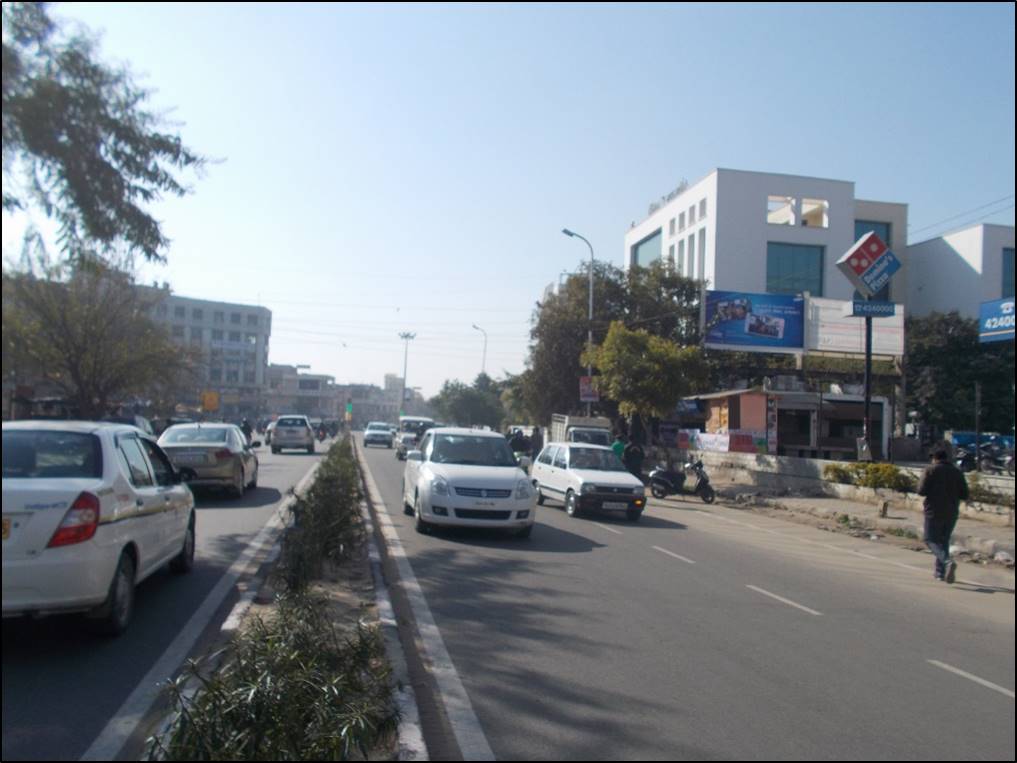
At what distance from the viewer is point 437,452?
1388 cm

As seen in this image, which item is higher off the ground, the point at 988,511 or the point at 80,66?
the point at 80,66

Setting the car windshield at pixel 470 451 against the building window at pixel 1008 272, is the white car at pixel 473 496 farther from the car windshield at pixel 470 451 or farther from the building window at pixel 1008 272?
the building window at pixel 1008 272

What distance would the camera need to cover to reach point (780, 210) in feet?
200

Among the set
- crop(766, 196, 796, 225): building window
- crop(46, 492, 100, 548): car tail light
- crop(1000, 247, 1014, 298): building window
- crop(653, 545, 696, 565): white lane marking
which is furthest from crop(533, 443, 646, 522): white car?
crop(1000, 247, 1014, 298): building window

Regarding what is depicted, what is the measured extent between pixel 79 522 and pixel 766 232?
56.4m

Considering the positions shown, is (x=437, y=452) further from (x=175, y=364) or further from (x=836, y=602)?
(x=175, y=364)

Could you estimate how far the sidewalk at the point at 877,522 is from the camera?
1322 cm

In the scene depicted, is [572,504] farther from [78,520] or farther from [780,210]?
[780,210]

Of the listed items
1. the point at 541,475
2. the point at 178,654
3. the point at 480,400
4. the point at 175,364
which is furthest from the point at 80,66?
the point at 480,400

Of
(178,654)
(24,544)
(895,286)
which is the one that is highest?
(895,286)

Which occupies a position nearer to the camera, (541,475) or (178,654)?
(178,654)

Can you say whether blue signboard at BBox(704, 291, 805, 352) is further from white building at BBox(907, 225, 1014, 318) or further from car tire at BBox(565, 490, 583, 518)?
white building at BBox(907, 225, 1014, 318)

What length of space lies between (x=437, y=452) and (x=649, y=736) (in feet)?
31.2

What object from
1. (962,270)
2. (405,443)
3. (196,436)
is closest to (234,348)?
(405,443)
